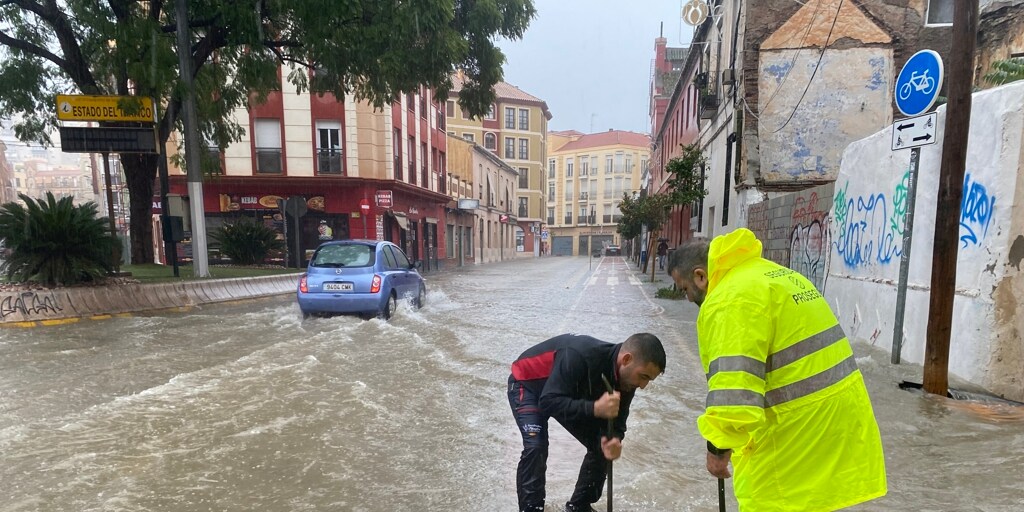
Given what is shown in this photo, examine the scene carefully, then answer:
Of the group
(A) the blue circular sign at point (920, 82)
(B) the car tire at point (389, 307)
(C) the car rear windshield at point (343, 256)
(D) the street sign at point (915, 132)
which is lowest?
(B) the car tire at point (389, 307)

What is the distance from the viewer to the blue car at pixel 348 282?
8742 mm

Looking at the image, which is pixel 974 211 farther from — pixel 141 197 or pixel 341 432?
pixel 141 197

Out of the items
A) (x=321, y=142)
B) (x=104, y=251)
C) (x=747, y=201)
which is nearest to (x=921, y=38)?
(x=747, y=201)

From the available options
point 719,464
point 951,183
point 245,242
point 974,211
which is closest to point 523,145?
point 245,242

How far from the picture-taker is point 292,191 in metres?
22.2

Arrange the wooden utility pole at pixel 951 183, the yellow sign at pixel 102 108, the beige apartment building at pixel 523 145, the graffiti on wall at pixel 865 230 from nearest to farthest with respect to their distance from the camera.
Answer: the wooden utility pole at pixel 951 183
the graffiti on wall at pixel 865 230
the yellow sign at pixel 102 108
the beige apartment building at pixel 523 145

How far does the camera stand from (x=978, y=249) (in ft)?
15.4

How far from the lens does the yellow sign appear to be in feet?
35.5

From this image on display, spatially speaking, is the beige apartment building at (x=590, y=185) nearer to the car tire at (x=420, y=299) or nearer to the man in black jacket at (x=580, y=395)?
the car tire at (x=420, y=299)

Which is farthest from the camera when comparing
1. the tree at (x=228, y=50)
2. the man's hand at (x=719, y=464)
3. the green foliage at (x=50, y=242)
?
the tree at (x=228, y=50)

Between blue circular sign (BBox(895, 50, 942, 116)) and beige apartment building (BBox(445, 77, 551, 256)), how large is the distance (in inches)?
1965

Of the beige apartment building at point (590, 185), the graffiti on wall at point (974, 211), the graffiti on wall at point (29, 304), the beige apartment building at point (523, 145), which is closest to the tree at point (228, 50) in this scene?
the graffiti on wall at point (29, 304)

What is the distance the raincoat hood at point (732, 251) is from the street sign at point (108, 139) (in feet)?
42.9

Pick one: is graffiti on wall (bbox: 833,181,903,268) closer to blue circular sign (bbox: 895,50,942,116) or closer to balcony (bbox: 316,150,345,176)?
blue circular sign (bbox: 895,50,942,116)
